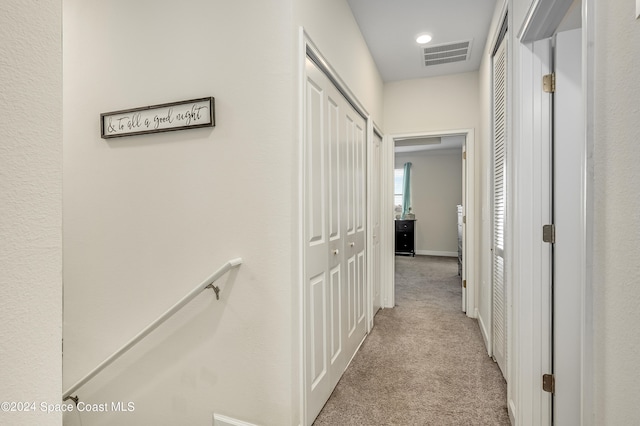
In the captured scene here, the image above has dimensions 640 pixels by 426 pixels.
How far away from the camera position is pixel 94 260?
1.97 metres

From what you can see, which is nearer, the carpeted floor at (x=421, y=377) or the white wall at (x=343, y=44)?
the white wall at (x=343, y=44)

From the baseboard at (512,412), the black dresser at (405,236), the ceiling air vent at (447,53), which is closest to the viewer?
the baseboard at (512,412)

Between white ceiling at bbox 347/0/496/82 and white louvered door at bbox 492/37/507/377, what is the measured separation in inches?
18.2

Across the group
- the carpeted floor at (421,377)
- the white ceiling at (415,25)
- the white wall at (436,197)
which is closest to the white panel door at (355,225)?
the carpeted floor at (421,377)

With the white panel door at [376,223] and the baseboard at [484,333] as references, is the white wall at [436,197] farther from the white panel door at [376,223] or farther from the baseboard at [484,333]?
the baseboard at [484,333]

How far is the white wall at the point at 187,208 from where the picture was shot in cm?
157

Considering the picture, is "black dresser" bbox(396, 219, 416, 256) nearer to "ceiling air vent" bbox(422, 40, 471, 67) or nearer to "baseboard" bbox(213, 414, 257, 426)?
"ceiling air vent" bbox(422, 40, 471, 67)

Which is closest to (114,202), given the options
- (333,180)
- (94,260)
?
(94,260)

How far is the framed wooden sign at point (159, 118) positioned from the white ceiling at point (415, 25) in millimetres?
1595

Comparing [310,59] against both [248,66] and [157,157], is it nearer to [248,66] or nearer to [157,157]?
[248,66]

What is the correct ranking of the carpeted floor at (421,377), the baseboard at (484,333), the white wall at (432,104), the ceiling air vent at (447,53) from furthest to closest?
1. the white wall at (432,104)
2. the ceiling air vent at (447,53)
3. the baseboard at (484,333)
4. the carpeted floor at (421,377)

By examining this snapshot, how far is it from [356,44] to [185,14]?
4.84 ft

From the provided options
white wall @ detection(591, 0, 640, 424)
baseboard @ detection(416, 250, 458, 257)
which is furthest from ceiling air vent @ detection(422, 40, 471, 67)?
baseboard @ detection(416, 250, 458, 257)

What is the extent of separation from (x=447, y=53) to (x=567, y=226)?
2.42 metres
